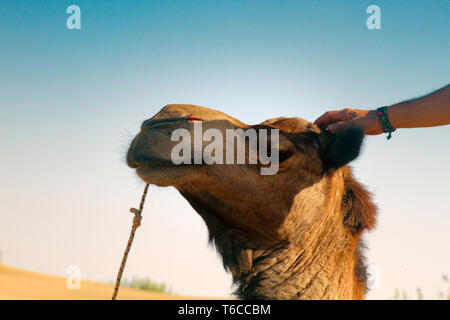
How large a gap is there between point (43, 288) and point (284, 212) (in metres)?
24.0

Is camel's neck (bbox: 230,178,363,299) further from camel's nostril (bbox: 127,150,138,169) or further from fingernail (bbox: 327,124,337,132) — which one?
camel's nostril (bbox: 127,150,138,169)

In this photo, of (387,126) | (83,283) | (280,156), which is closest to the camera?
(280,156)

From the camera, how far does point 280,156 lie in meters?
3.16

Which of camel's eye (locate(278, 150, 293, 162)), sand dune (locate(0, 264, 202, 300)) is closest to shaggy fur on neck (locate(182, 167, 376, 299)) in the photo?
camel's eye (locate(278, 150, 293, 162))

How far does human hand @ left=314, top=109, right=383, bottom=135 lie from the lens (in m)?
3.38

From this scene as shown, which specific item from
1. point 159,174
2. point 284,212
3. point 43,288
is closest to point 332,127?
point 284,212

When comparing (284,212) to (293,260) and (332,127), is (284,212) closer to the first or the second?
(293,260)

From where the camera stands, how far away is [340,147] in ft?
10.3

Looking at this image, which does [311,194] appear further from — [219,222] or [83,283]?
[83,283]

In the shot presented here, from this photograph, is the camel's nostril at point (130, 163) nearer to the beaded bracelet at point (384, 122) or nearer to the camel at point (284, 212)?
the camel at point (284, 212)

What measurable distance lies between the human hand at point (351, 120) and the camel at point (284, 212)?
0.14 m
